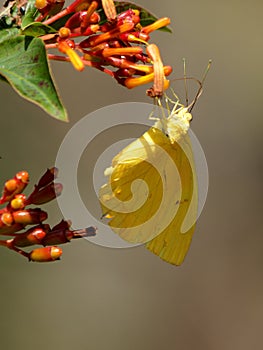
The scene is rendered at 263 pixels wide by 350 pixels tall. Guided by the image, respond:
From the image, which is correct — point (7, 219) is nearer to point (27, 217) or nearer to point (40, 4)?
point (27, 217)

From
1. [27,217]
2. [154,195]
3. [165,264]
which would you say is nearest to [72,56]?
[27,217]

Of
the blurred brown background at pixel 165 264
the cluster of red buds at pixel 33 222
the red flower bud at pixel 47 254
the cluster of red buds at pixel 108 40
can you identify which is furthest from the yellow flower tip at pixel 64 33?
the blurred brown background at pixel 165 264

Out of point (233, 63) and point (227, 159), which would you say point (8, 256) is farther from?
point (233, 63)

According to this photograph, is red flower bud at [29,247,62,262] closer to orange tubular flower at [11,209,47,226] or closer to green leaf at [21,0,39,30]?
orange tubular flower at [11,209,47,226]

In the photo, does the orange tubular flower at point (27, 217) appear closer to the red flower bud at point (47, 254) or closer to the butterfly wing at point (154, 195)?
the red flower bud at point (47, 254)

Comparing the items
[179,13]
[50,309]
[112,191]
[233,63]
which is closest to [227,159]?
[233,63]

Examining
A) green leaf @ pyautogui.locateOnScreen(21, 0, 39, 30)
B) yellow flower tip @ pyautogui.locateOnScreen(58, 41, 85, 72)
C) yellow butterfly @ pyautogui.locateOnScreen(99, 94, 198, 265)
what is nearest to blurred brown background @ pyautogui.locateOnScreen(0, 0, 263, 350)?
yellow butterfly @ pyautogui.locateOnScreen(99, 94, 198, 265)
